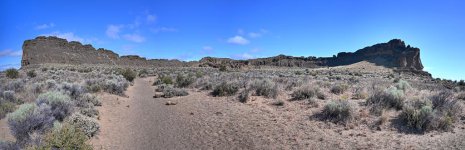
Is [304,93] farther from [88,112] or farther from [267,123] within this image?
[88,112]

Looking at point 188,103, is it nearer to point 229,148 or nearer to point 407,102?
point 229,148

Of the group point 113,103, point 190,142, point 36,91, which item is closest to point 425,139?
point 190,142

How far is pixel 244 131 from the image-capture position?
1116 centimetres

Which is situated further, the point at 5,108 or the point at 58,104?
the point at 5,108

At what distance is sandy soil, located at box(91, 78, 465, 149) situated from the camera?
945 cm

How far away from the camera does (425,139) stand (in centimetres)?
934

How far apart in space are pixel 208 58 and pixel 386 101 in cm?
10539

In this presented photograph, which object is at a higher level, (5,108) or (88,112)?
(5,108)

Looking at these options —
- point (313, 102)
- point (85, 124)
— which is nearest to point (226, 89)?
point (313, 102)

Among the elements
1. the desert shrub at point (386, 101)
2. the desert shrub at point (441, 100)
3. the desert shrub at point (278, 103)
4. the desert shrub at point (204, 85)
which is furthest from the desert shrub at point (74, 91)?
the desert shrub at point (441, 100)

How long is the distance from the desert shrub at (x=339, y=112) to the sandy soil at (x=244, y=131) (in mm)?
415

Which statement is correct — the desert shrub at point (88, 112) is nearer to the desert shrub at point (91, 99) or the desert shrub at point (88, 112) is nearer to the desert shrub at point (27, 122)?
the desert shrub at point (91, 99)

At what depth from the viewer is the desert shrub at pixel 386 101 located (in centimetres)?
1210

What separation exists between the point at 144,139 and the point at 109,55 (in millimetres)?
104995
